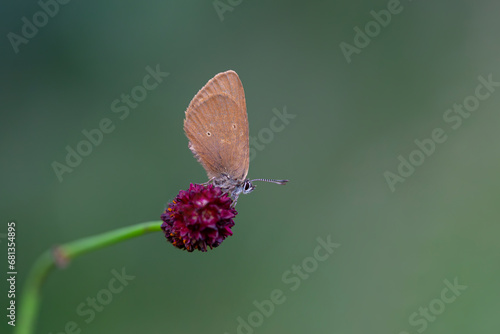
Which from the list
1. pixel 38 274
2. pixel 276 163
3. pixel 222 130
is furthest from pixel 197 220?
pixel 276 163

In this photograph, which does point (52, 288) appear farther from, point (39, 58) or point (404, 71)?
point (404, 71)

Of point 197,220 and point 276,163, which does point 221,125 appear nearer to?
point 197,220

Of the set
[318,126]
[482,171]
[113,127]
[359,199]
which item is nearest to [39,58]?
[113,127]

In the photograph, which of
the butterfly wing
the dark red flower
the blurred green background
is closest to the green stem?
the dark red flower

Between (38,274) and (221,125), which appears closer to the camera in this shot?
(38,274)

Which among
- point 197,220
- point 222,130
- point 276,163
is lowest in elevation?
point 197,220

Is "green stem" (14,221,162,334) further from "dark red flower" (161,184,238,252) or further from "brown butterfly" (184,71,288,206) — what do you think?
"brown butterfly" (184,71,288,206)

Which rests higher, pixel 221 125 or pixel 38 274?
pixel 221 125
